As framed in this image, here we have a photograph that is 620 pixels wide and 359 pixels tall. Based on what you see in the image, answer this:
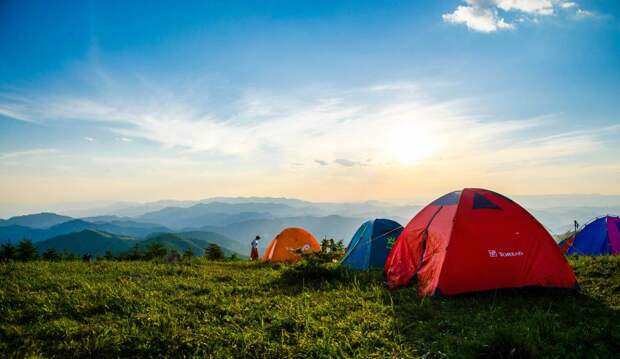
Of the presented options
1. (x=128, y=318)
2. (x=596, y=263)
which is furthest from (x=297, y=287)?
(x=596, y=263)

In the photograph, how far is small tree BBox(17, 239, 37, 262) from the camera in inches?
570

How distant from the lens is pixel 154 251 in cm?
1877

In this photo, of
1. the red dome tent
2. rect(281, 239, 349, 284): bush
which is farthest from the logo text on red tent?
rect(281, 239, 349, 284): bush

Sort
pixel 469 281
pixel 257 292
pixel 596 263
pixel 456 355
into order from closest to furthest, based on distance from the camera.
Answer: pixel 456 355 < pixel 469 281 < pixel 257 292 < pixel 596 263

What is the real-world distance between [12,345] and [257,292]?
492cm

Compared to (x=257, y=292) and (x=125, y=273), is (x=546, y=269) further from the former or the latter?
(x=125, y=273)

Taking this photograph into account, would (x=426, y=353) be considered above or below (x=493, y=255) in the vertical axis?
below

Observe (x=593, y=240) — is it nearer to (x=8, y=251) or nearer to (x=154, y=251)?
(x=154, y=251)

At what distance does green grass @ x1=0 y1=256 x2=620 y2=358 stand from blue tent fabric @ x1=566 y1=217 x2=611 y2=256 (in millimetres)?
5464

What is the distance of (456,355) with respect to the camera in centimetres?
480

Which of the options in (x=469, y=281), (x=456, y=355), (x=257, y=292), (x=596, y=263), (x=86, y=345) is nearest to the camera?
(x=456, y=355)

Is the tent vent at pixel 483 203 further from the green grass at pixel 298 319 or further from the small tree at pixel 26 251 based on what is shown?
the small tree at pixel 26 251

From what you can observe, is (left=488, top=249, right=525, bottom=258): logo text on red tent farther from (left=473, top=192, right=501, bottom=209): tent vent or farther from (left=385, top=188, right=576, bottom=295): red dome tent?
(left=473, top=192, right=501, bottom=209): tent vent

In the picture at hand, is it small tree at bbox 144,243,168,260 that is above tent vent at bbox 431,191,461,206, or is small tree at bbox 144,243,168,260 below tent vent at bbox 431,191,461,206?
below
